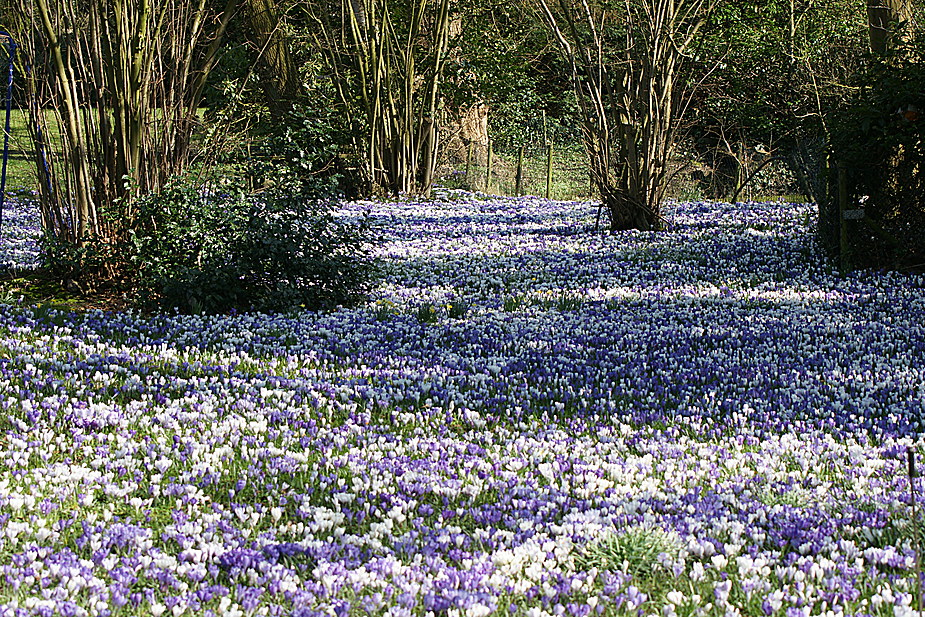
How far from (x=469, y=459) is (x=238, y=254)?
4.22m

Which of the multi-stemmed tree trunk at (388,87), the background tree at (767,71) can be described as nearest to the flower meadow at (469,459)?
the multi-stemmed tree trunk at (388,87)

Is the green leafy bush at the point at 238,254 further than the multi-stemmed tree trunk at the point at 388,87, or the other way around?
the multi-stemmed tree trunk at the point at 388,87

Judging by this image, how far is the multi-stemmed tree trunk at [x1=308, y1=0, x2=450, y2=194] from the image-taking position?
18141mm

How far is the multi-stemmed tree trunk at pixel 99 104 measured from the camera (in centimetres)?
788

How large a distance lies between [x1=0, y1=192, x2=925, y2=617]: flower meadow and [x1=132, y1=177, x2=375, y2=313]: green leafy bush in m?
0.33

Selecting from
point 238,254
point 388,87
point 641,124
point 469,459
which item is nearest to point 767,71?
point 388,87

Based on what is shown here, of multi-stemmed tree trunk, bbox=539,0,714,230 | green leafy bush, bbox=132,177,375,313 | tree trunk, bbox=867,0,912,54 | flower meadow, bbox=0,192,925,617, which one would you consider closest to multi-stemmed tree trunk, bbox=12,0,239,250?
green leafy bush, bbox=132,177,375,313

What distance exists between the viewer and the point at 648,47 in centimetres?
1213

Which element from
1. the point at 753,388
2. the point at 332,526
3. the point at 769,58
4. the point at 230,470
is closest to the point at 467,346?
the point at 753,388

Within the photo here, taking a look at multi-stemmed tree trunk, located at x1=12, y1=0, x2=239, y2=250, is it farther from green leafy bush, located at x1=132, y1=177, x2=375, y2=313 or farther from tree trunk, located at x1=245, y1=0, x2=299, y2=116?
tree trunk, located at x1=245, y1=0, x2=299, y2=116

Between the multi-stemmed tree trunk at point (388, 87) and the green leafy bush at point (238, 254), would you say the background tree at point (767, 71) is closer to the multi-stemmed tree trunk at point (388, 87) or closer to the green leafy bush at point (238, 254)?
the multi-stemmed tree trunk at point (388, 87)

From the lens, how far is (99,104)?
7.92m

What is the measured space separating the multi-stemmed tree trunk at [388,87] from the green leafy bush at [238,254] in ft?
35.3

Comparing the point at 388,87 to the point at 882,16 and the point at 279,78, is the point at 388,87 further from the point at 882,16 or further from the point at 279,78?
the point at 882,16
